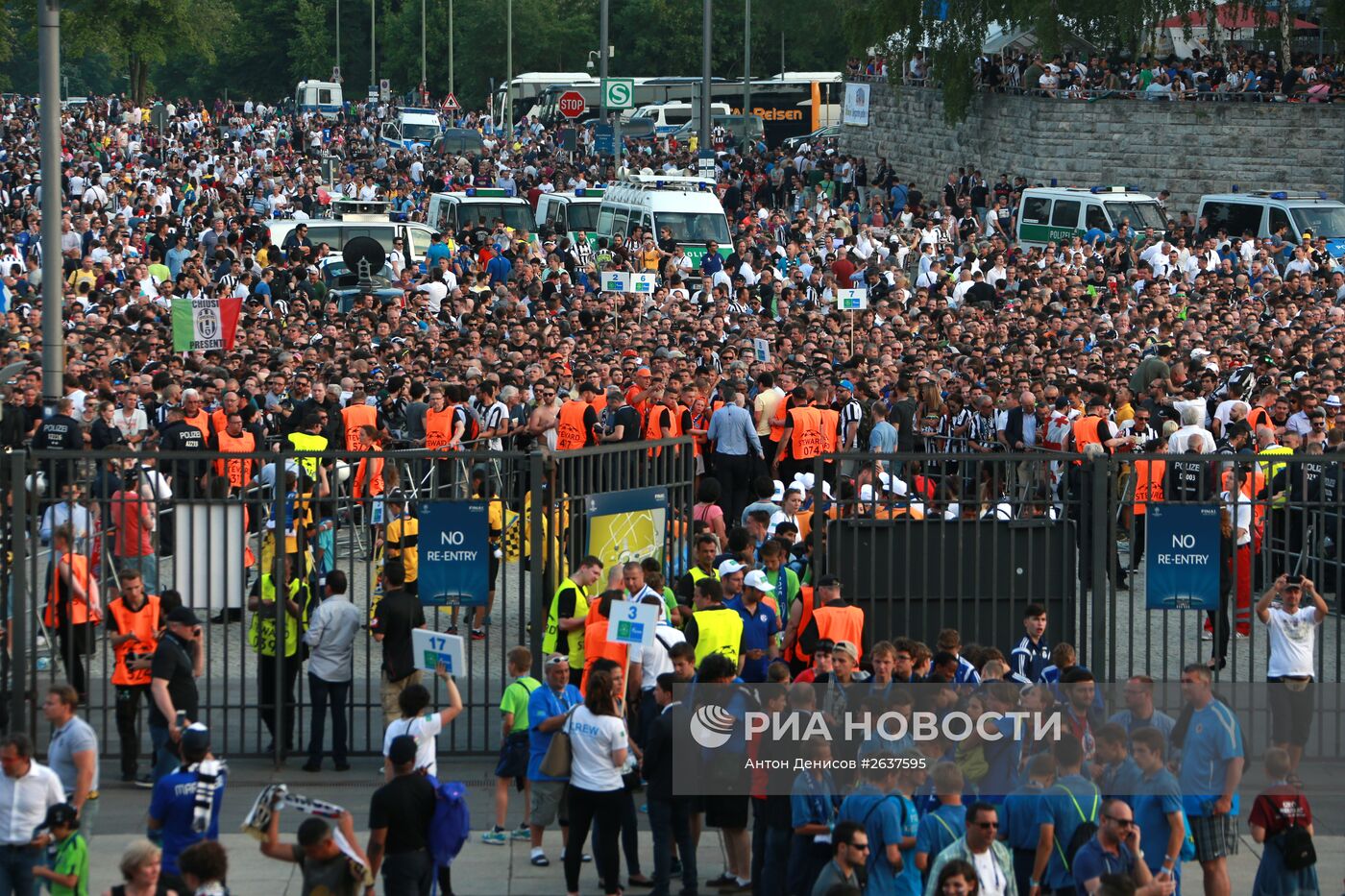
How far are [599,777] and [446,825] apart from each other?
1.09 m

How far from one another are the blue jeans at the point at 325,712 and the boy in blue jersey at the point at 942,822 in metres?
4.55

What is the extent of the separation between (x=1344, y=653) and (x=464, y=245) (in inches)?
986

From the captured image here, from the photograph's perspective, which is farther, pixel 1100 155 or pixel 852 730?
pixel 1100 155

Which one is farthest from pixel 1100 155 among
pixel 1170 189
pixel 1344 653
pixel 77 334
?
pixel 1344 653

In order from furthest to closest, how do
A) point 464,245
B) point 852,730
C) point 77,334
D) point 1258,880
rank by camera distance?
point 464,245, point 77,334, point 852,730, point 1258,880

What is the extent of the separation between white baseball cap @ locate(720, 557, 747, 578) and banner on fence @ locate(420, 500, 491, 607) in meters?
1.47

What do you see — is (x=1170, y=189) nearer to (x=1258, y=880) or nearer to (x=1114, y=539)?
(x=1114, y=539)

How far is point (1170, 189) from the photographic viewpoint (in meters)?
47.5

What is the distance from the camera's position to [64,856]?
9.45 m

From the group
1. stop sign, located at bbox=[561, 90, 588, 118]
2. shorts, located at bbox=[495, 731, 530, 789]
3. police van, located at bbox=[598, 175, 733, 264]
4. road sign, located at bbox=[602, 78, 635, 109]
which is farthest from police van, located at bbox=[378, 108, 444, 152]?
shorts, located at bbox=[495, 731, 530, 789]

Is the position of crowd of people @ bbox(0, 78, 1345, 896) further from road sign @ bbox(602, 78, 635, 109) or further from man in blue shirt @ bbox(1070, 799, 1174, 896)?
road sign @ bbox(602, 78, 635, 109)

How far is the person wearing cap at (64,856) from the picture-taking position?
30.9 ft

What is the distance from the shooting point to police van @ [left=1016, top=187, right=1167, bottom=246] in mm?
39094

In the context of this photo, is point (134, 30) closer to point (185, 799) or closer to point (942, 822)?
point (185, 799)
